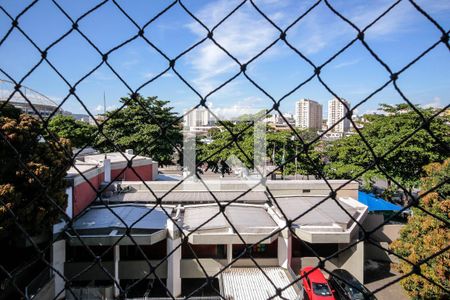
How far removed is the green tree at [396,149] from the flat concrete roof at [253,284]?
3497 millimetres

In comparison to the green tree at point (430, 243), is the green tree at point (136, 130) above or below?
above

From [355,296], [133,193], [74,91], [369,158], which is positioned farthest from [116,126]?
[74,91]

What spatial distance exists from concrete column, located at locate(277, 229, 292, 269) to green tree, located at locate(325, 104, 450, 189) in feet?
10.1

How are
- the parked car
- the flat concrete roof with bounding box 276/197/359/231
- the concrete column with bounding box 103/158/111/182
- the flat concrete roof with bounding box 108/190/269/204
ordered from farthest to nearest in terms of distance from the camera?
1. the concrete column with bounding box 103/158/111/182
2. the flat concrete roof with bounding box 108/190/269/204
3. the flat concrete roof with bounding box 276/197/359/231
4. the parked car

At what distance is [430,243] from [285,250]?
2023 millimetres

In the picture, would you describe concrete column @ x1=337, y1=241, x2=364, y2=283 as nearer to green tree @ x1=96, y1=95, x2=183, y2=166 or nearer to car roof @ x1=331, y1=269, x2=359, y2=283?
car roof @ x1=331, y1=269, x2=359, y2=283

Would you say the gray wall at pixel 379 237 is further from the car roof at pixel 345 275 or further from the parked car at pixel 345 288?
the parked car at pixel 345 288

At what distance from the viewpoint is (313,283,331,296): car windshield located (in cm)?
438

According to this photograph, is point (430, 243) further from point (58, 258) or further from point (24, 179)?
point (58, 258)

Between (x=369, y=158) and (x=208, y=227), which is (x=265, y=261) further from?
(x=369, y=158)

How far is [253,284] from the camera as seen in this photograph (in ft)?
14.4

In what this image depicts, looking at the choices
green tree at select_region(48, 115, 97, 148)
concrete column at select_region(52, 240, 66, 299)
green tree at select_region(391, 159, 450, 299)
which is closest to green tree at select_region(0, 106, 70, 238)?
concrete column at select_region(52, 240, 66, 299)

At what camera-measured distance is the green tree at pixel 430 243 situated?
3250 mm

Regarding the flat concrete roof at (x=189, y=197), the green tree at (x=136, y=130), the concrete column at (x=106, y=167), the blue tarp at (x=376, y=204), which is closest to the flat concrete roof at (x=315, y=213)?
the flat concrete roof at (x=189, y=197)
